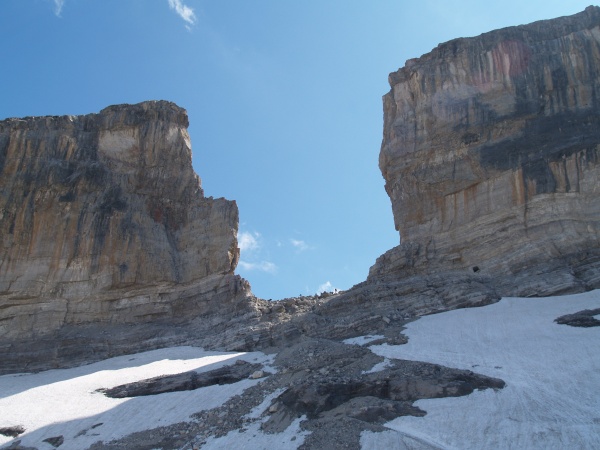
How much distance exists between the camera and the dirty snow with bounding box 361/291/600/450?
16.5 meters

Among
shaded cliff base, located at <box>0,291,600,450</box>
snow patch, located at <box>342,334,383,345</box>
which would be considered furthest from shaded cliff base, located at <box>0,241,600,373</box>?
shaded cliff base, located at <box>0,291,600,450</box>

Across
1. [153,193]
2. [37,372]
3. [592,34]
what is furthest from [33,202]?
[592,34]

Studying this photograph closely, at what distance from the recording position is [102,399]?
28719 mm

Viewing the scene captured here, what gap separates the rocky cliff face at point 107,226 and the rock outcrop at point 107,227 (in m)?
0.07

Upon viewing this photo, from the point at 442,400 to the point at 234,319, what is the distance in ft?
68.5

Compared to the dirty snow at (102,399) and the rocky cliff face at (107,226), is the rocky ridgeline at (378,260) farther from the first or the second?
the dirty snow at (102,399)

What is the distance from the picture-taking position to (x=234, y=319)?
38.7 meters

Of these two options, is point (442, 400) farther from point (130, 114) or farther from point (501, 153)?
point (130, 114)

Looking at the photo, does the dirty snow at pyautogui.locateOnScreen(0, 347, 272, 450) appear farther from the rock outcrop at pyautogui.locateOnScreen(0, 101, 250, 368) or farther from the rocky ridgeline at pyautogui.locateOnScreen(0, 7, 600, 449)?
the rock outcrop at pyautogui.locateOnScreen(0, 101, 250, 368)

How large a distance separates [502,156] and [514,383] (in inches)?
869

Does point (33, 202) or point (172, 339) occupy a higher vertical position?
point (33, 202)

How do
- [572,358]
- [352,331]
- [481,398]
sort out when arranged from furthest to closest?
[352,331]
[572,358]
[481,398]

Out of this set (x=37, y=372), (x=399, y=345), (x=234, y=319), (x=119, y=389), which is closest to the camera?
(x=399, y=345)

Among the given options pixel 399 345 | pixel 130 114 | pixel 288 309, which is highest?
pixel 130 114
